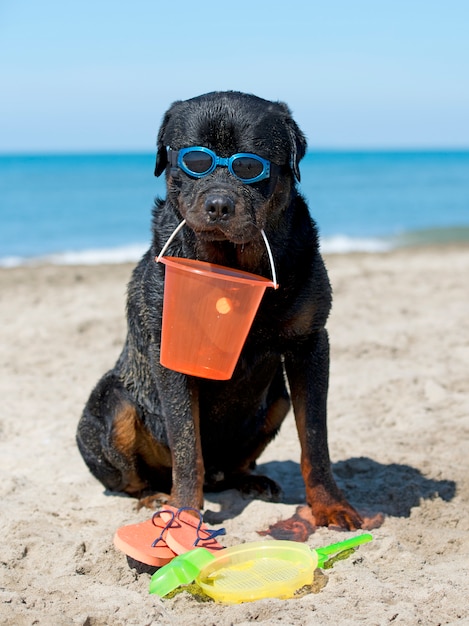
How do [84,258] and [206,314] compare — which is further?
[84,258]

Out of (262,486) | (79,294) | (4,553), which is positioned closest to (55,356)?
(79,294)

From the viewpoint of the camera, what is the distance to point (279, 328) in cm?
372

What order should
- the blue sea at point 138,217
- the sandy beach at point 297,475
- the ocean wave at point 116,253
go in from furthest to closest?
the blue sea at point 138,217, the ocean wave at point 116,253, the sandy beach at point 297,475

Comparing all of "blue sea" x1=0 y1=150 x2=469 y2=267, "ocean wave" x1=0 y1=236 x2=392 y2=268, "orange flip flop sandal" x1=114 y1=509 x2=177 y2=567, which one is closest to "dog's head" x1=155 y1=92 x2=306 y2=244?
"orange flip flop sandal" x1=114 y1=509 x2=177 y2=567

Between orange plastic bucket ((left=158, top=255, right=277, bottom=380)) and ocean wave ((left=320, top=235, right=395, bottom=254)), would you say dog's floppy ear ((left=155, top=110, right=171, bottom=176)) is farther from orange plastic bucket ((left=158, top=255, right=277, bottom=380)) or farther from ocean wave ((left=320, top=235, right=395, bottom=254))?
ocean wave ((left=320, top=235, right=395, bottom=254))

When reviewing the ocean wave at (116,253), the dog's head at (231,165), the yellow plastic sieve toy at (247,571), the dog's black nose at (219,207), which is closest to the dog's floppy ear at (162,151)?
the dog's head at (231,165)

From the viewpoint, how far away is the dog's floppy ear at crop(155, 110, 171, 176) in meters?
3.91

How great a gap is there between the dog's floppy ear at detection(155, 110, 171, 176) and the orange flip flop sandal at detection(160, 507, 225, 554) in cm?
164

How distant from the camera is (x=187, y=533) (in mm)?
3445

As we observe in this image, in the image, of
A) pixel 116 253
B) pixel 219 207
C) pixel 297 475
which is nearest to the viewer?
pixel 219 207

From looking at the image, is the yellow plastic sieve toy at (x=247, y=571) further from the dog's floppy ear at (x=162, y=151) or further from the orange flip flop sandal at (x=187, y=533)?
the dog's floppy ear at (x=162, y=151)

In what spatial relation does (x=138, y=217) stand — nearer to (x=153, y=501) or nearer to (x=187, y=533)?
(x=153, y=501)

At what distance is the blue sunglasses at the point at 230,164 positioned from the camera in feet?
11.3

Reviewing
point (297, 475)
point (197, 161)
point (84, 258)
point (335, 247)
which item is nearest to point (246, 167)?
point (197, 161)
